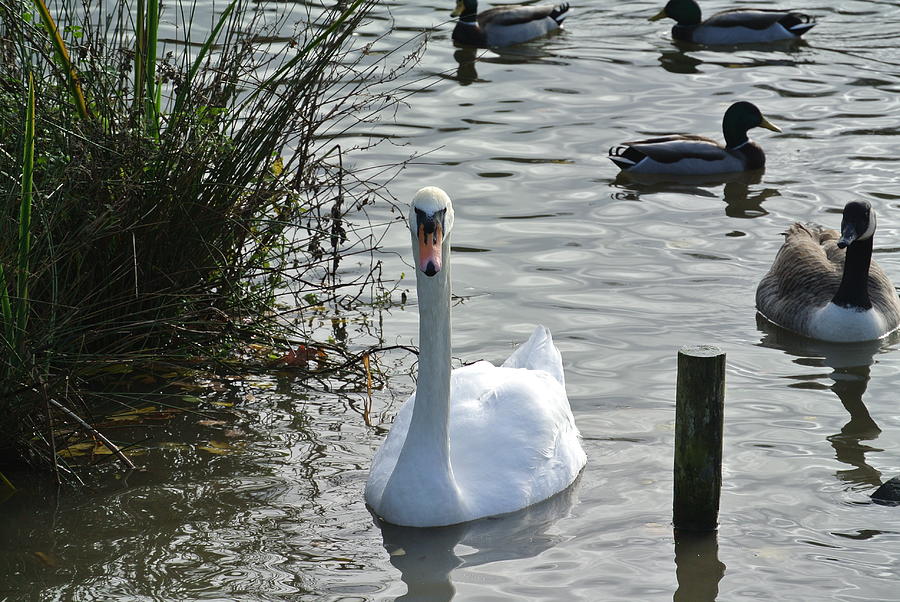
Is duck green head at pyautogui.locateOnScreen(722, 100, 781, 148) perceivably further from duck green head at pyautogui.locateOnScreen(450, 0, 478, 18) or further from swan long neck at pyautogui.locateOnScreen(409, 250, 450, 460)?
swan long neck at pyautogui.locateOnScreen(409, 250, 450, 460)

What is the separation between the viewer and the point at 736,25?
1672 centimetres

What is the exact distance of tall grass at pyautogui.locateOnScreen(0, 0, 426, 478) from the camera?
232 inches

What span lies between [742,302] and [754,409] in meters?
1.91

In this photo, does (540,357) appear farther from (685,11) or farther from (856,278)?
(685,11)

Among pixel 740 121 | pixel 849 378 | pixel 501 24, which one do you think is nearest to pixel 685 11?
pixel 501 24

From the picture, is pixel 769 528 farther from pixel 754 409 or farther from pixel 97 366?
pixel 97 366

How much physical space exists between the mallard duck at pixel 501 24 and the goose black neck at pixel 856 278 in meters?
8.47

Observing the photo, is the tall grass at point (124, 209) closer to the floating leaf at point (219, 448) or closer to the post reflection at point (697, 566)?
the floating leaf at point (219, 448)

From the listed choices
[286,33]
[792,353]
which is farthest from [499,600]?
[286,33]

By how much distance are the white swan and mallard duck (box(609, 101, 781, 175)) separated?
5656 millimetres

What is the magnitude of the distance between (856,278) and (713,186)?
11.2 feet

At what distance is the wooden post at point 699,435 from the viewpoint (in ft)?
18.7

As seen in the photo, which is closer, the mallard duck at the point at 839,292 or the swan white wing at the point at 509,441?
the swan white wing at the point at 509,441

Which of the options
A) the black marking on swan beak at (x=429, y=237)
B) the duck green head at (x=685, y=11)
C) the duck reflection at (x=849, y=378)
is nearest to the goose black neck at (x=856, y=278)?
the duck reflection at (x=849, y=378)
